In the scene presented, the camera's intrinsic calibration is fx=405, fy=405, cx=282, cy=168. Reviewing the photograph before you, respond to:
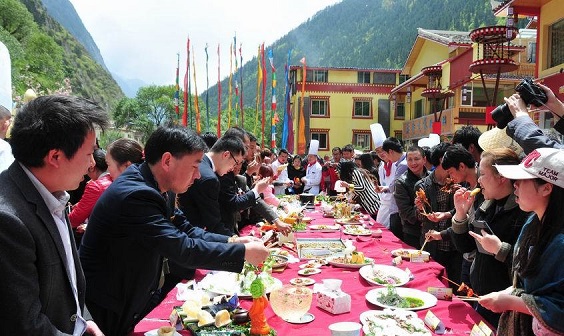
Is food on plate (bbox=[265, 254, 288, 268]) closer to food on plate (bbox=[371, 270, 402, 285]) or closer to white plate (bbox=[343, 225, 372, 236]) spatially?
food on plate (bbox=[371, 270, 402, 285])

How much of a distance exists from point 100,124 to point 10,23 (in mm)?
29409

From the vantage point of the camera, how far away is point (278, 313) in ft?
5.67

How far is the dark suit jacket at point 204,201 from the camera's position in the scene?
2.78m

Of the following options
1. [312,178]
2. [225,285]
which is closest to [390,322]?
[225,285]

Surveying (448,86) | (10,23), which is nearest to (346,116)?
(448,86)

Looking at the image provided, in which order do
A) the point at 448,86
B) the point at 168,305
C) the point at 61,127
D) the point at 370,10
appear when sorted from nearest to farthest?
the point at 61,127
the point at 168,305
the point at 448,86
the point at 370,10

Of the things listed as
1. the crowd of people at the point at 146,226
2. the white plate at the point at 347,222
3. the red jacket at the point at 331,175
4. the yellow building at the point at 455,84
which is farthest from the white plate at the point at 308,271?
the yellow building at the point at 455,84

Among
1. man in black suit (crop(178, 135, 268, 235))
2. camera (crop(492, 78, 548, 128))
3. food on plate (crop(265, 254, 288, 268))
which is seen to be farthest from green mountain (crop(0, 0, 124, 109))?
camera (crop(492, 78, 548, 128))

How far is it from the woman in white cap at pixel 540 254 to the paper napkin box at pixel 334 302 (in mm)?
586

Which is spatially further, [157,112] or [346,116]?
[157,112]

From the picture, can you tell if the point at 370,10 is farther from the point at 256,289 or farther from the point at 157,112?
the point at 256,289

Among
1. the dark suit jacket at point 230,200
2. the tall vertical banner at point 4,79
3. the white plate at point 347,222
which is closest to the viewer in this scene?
the tall vertical banner at point 4,79

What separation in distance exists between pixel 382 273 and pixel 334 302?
670mm

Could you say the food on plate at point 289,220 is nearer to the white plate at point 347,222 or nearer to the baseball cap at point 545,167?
the white plate at point 347,222
